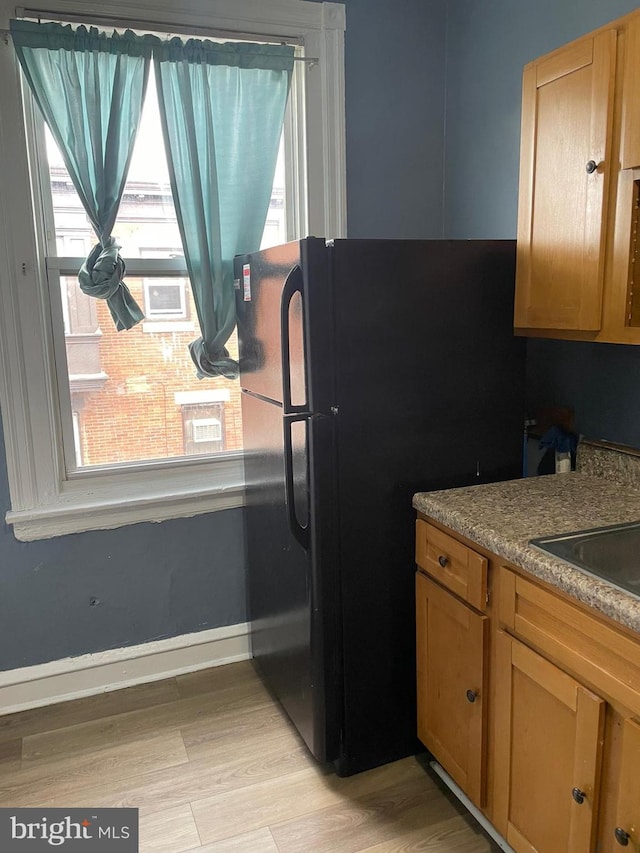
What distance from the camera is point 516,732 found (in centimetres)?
161

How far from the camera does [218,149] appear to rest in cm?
243

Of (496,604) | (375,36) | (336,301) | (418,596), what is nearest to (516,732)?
(496,604)

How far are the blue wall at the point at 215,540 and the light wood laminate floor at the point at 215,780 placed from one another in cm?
27

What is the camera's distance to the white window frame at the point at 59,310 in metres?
2.24

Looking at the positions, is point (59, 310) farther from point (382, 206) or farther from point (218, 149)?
point (382, 206)

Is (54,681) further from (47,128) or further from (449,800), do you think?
(47,128)

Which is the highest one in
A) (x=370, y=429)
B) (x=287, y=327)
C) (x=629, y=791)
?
(x=287, y=327)

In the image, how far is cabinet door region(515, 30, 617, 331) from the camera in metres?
1.62

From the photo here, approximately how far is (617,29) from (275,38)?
1342 mm

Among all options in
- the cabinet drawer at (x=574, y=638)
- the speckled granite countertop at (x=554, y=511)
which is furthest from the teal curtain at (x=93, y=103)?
the cabinet drawer at (x=574, y=638)

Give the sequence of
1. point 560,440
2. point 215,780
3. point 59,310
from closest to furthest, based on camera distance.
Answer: point 215,780 < point 560,440 < point 59,310

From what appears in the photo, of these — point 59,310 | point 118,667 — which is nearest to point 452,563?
point 118,667

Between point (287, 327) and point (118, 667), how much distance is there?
5.01 ft

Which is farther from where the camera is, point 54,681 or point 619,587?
→ point 54,681
